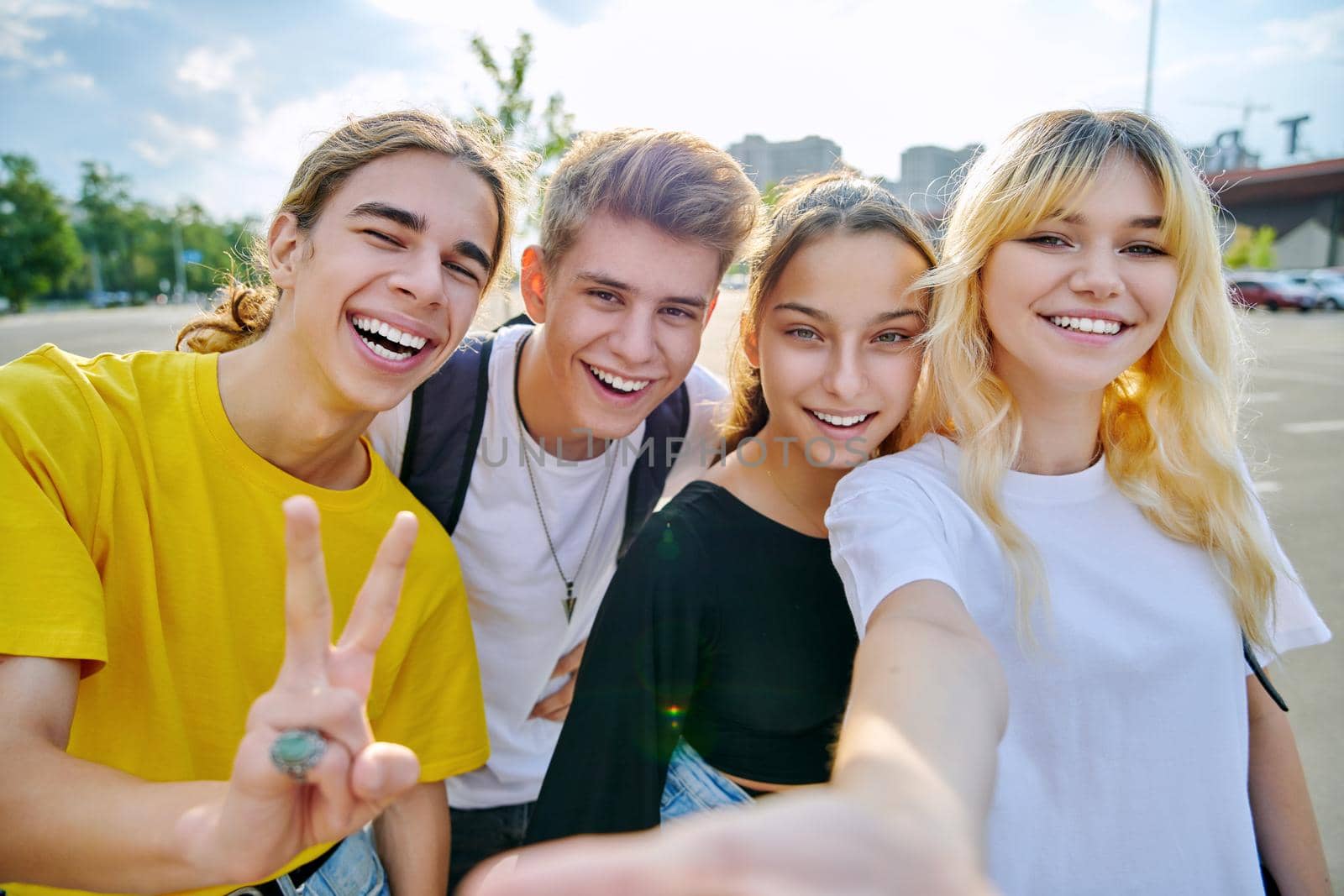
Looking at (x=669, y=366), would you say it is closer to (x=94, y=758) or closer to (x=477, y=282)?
(x=477, y=282)

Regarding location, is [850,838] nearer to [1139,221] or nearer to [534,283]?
[1139,221]

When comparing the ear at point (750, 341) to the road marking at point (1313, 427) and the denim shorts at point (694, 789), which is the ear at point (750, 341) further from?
the road marking at point (1313, 427)

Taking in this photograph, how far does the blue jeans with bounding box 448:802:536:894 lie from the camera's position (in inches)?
98.9

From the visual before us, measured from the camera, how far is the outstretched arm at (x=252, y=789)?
0.97 metres

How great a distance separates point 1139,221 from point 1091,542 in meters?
0.69

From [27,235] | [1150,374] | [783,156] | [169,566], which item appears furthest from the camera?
[27,235]

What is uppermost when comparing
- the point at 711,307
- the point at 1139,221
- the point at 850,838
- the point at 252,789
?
the point at 1139,221

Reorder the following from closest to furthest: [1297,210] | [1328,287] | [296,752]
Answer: [296,752]
[1328,287]
[1297,210]

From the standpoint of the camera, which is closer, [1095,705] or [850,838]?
[850,838]

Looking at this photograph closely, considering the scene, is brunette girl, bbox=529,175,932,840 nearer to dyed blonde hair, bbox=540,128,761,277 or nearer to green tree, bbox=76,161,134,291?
dyed blonde hair, bbox=540,128,761,277

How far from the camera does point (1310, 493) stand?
6.72m

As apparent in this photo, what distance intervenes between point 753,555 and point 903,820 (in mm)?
1020

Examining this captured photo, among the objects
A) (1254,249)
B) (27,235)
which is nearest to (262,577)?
(1254,249)

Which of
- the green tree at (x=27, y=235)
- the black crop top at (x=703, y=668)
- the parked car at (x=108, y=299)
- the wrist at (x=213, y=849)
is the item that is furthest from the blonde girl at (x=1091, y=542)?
the parked car at (x=108, y=299)
